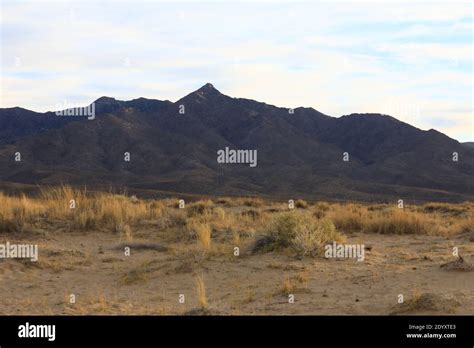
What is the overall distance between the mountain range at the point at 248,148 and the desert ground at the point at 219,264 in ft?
137

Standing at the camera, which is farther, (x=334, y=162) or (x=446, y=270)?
(x=334, y=162)

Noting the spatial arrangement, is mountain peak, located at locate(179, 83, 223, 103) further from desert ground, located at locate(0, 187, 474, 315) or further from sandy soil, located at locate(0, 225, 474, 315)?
sandy soil, located at locate(0, 225, 474, 315)

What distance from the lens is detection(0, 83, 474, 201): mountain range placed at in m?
65.3

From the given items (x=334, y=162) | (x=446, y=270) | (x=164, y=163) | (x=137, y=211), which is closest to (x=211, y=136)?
(x=164, y=163)

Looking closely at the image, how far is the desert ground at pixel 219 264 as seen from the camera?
857 cm

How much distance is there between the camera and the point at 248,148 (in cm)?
8588

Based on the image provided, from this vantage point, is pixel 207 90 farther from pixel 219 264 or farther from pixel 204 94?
pixel 219 264

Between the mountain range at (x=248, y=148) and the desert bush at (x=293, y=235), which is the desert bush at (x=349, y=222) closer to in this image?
the desert bush at (x=293, y=235)

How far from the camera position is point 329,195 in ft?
198

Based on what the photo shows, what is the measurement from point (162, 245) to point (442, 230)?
7.79 metres

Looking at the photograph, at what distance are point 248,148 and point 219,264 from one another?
74464mm

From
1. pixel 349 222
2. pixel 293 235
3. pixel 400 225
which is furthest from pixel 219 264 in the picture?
pixel 400 225

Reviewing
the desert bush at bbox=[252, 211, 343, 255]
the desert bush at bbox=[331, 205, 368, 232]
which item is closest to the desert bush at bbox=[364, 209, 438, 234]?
the desert bush at bbox=[331, 205, 368, 232]

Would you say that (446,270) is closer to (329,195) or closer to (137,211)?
(137,211)
